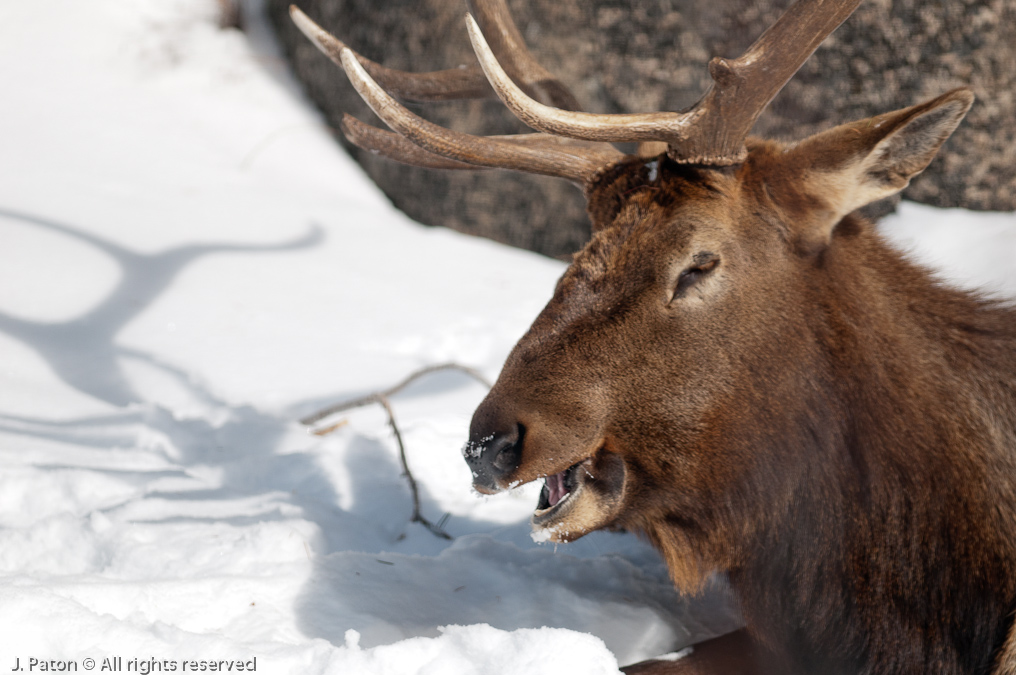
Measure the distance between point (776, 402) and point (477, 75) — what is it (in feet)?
4.65

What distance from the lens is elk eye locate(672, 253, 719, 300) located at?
1.78 m

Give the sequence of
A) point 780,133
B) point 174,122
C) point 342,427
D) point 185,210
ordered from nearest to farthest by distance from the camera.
A: point 342,427 < point 780,133 < point 185,210 < point 174,122

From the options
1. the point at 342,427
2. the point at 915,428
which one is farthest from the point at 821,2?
the point at 342,427

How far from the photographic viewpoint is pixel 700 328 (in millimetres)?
1766

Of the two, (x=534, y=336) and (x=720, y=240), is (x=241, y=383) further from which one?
(x=720, y=240)

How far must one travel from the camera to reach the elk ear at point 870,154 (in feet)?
5.57

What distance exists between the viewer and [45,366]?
3.29 metres

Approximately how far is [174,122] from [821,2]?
4.73 meters

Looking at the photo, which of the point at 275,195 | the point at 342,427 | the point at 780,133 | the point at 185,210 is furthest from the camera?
the point at 275,195

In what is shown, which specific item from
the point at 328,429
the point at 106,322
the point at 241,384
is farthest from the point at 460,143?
the point at 106,322

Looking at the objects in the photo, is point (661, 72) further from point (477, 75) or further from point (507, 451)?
point (507, 451)

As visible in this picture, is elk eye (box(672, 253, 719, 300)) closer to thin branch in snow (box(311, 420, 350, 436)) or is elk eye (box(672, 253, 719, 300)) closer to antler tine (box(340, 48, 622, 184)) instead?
antler tine (box(340, 48, 622, 184))

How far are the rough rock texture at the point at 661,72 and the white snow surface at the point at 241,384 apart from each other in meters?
0.20

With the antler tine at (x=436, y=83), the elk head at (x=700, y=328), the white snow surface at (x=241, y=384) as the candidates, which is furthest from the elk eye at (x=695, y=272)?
the antler tine at (x=436, y=83)
